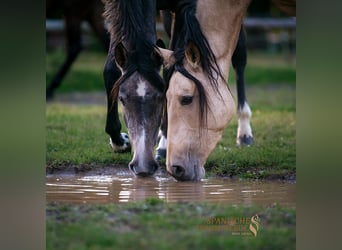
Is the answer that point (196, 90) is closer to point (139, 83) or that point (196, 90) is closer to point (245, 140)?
point (139, 83)

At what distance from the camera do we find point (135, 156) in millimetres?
4941

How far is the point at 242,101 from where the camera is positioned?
22.2 ft

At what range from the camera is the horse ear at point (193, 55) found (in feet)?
16.3

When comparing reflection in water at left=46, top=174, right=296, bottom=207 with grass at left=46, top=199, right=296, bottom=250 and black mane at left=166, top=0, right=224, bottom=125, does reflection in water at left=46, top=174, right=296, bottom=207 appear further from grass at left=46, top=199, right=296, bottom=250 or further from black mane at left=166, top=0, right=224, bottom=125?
black mane at left=166, top=0, right=224, bottom=125

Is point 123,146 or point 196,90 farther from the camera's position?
point 123,146

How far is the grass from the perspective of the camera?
13.9 ft

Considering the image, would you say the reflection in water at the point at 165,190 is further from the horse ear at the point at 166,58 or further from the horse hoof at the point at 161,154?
the horse ear at the point at 166,58

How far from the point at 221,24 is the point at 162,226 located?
5.59ft

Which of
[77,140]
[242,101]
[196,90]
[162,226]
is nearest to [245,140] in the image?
[242,101]

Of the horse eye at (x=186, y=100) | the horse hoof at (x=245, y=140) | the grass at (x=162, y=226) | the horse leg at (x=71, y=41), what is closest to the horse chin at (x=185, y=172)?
the grass at (x=162, y=226)

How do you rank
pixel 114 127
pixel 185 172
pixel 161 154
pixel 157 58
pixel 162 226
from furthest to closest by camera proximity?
pixel 161 154 → pixel 114 127 → pixel 157 58 → pixel 185 172 → pixel 162 226

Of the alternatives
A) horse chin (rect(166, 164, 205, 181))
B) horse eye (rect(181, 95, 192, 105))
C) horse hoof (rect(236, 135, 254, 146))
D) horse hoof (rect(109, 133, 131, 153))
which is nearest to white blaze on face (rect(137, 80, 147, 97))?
horse eye (rect(181, 95, 192, 105))

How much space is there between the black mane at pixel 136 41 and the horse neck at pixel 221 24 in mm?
408

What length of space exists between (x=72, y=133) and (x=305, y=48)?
8.34ft
